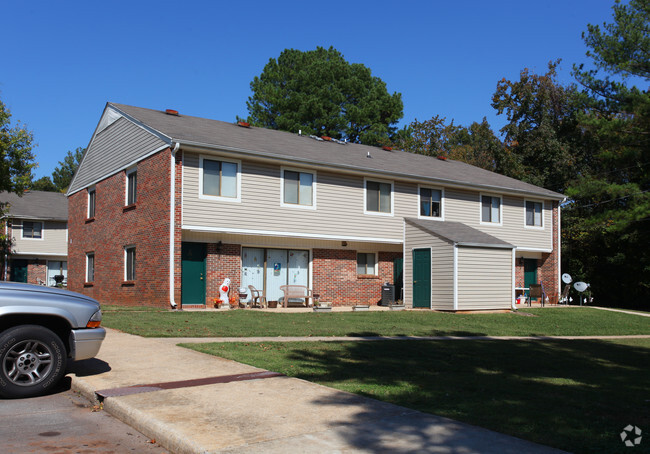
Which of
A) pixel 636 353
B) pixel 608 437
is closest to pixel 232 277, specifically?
pixel 636 353

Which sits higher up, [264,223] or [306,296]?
[264,223]

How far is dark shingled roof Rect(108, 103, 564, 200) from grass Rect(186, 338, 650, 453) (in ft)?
Answer: 35.2

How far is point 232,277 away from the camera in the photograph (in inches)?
818

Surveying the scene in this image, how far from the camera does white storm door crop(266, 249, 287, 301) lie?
71.7 feet

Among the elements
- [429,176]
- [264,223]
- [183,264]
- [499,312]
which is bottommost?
[499,312]

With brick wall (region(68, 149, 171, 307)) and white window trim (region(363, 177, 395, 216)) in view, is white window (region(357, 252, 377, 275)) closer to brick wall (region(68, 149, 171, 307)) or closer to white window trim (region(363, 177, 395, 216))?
white window trim (region(363, 177, 395, 216))

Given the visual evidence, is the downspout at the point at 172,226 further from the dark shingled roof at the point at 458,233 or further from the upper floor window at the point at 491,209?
the upper floor window at the point at 491,209

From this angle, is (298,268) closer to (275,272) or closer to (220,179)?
(275,272)

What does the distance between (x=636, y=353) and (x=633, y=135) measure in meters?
16.1

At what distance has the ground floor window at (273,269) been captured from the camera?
70.3 ft

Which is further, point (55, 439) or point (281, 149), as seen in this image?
point (281, 149)

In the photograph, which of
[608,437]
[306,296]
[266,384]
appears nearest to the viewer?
[608,437]

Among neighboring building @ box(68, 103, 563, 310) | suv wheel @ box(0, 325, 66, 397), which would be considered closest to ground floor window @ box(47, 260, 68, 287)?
neighboring building @ box(68, 103, 563, 310)

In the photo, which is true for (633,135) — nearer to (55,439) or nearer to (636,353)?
(636,353)
